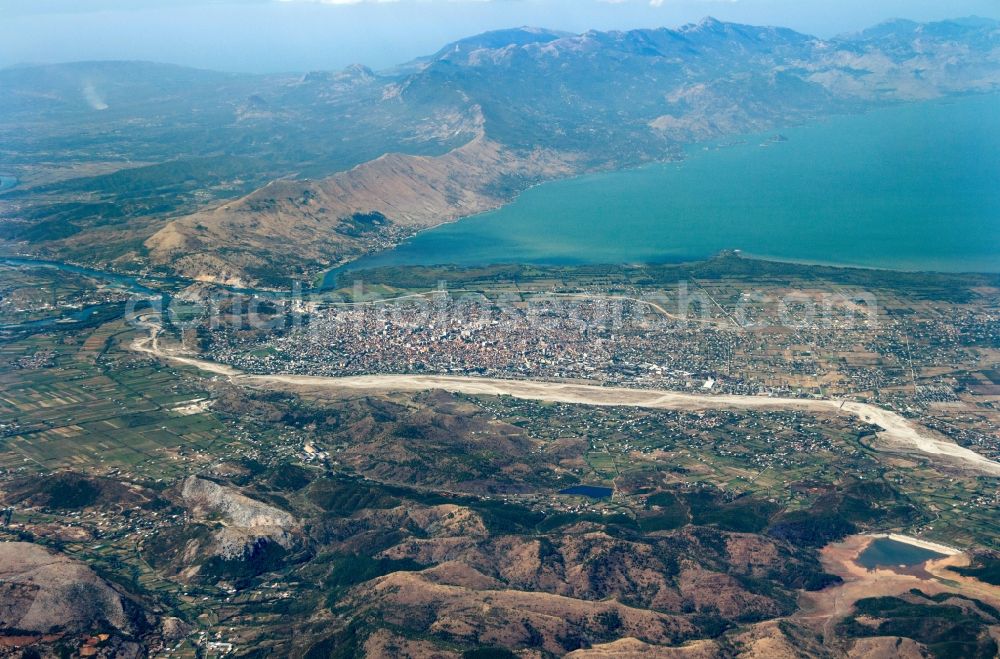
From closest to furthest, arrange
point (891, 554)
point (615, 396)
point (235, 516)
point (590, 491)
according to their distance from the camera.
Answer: point (891, 554) < point (235, 516) < point (590, 491) < point (615, 396)

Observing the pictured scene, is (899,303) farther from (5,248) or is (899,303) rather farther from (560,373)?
(5,248)

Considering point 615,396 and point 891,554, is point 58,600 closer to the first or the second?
point 891,554

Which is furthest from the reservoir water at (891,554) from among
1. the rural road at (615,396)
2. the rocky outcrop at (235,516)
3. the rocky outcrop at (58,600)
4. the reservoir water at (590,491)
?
the rocky outcrop at (58,600)

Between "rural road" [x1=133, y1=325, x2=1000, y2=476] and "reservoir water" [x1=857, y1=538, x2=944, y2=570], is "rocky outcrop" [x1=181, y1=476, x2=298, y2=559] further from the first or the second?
"reservoir water" [x1=857, y1=538, x2=944, y2=570]

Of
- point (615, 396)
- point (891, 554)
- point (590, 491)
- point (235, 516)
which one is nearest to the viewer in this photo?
point (891, 554)

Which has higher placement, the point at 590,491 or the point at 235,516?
the point at 590,491

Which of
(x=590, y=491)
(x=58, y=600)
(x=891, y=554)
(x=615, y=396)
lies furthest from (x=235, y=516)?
(x=891, y=554)

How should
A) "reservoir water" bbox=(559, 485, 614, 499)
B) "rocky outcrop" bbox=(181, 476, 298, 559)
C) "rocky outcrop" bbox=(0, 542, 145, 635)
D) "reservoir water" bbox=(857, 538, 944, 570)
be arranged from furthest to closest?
"reservoir water" bbox=(559, 485, 614, 499), "rocky outcrop" bbox=(181, 476, 298, 559), "reservoir water" bbox=(857, 538, 944, 570), "rocky outcrop" bbox=(0, 542, 145, 635)

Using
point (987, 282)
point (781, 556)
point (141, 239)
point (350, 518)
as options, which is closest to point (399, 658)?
point (350, 518)

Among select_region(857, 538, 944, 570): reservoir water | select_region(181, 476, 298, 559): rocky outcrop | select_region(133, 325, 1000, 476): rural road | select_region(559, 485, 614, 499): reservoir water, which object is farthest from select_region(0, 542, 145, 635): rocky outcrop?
select_region(857, 538, 944, 570): reservoir water
